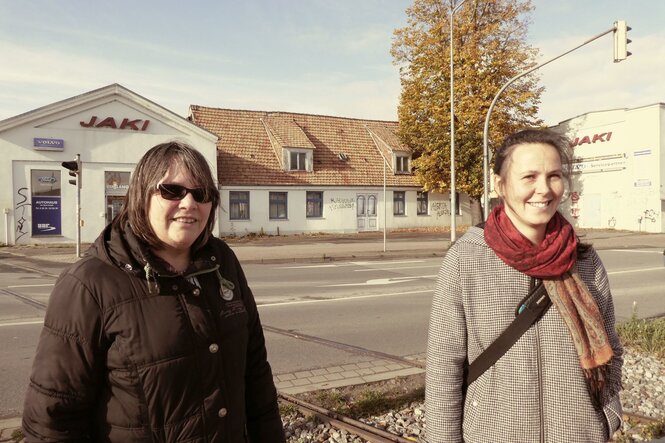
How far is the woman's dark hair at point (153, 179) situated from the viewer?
200 centimetres

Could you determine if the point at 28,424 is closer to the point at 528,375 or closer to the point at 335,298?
the point at 528,375

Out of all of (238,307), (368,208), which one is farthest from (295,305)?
(368,208)

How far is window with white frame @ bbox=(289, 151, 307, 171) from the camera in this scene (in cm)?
3062

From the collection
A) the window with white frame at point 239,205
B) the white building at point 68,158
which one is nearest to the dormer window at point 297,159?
the window with white frame at point 239,205

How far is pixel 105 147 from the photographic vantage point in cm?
2536

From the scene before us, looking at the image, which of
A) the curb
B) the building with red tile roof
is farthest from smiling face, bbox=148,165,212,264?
the building with red tile roof

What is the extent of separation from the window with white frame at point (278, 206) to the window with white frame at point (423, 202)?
30.3 ft

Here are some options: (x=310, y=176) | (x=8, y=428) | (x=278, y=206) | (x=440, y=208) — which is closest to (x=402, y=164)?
(x=440, y=208)

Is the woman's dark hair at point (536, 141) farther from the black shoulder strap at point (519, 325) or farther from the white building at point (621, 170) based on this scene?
the white building at point (621, 170)

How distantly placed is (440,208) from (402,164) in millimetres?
3829

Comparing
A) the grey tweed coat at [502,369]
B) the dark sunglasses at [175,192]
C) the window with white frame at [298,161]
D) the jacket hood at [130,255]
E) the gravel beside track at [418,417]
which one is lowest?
the gravel beside track at [418,417]

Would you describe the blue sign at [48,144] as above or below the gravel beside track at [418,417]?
above

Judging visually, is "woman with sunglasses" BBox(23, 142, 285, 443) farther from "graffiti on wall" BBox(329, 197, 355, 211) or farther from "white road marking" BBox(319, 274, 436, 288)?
"graffiti on wall" BBox(329, 197, 355, 211)

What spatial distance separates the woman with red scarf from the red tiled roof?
2644 centimetres
